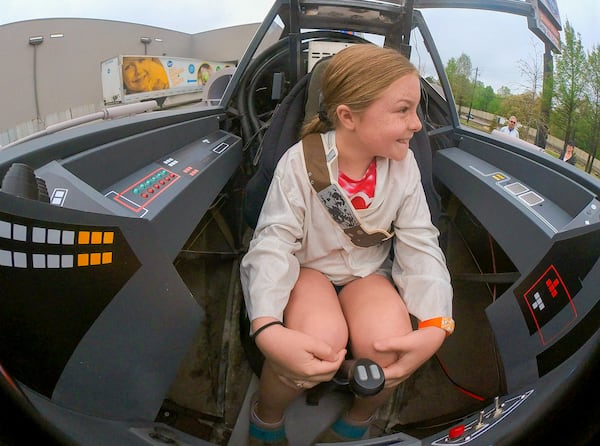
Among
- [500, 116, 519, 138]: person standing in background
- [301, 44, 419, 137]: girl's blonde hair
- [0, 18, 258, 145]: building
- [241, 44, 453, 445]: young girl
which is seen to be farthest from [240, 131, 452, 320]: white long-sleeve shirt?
[0, 18, 258, 145]: building

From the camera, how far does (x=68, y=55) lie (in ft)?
14.4

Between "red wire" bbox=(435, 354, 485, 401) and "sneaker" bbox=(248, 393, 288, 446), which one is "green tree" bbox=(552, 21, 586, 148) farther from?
"sneaker" bbox=(248, 393, 288, 446)

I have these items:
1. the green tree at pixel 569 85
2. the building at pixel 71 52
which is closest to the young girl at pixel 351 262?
the green tree at pixel 569 85

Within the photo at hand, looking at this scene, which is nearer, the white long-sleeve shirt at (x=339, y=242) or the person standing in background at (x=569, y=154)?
the white long-sleeve shirt at (x=339, y=242)

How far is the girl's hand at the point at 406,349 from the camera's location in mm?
797

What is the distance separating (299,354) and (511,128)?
1.00 metres

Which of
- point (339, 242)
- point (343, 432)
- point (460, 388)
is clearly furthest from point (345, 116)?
point (460, 388)

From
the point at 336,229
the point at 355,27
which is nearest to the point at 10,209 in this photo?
the point at 336,229

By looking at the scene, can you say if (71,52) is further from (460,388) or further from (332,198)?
(460,388)

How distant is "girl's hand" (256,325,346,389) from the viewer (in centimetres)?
76

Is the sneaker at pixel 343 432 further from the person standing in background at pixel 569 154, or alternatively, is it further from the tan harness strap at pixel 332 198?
the person standing in background at pixel 569 154

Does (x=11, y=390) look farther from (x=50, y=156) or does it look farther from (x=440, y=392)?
(x=440, y=392)

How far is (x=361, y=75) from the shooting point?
843 mm

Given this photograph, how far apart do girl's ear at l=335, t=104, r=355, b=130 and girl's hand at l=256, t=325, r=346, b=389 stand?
0.46 meters
